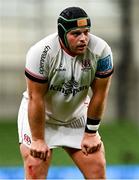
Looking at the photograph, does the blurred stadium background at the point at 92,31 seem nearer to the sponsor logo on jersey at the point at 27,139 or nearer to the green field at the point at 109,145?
the green field at the point at 109,145

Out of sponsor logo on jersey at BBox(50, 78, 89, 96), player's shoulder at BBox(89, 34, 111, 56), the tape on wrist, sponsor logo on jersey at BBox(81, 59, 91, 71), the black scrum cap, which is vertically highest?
the black scrum cap

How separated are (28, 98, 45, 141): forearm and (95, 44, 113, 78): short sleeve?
1.60ft

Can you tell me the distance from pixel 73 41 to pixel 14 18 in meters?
10.3

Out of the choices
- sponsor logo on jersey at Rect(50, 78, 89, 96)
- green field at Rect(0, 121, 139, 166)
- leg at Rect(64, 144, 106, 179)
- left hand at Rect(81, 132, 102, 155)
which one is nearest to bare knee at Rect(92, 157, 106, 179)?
leg at Rect(64, 144, 106, 179)

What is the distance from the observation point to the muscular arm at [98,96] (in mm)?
6512

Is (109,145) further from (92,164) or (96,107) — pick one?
(96,107)

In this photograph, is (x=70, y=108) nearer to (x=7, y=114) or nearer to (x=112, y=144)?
(x=112, y=144)

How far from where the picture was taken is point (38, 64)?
6.33 m

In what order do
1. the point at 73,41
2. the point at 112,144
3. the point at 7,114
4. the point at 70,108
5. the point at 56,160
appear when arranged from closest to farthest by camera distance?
the point at 73,41 → the point at 70,108 → the point at 56,160 → the point at 112,144 → the point at 7,114

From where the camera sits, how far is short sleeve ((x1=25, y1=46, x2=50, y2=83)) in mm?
6316

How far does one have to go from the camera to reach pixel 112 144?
41.5ft

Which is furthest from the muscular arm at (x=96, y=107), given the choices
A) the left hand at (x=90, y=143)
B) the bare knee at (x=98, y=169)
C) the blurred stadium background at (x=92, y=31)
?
the blurred stadium background at (x=92, y=31)

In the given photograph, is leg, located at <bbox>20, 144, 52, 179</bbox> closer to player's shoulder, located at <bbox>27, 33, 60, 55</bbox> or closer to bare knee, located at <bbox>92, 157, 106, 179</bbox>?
bare knee, located at <bbox>92, 157, 106, 179</bbox>

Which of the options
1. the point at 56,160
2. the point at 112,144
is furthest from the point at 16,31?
the point at 56,160
